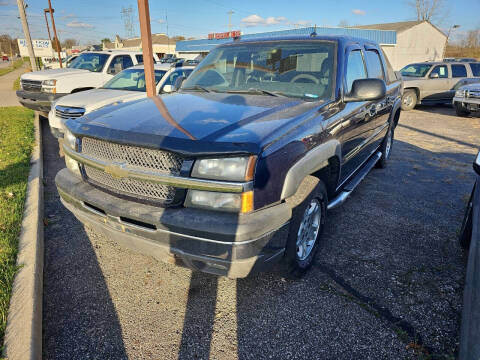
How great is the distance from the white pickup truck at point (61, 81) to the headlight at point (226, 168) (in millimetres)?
7483

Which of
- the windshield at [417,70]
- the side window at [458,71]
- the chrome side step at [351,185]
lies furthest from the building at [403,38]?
the chrome side step at [351,185]

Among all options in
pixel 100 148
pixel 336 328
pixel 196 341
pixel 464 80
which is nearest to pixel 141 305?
pixel 196 341

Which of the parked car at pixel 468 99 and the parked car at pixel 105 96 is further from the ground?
the parked car at pixel 105 96

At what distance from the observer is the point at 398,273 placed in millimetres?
2781

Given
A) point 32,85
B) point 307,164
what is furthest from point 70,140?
point 32,85

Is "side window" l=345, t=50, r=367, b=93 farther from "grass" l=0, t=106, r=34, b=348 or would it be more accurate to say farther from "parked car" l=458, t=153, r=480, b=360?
"grass" l=0, t=106, r=34, b=348

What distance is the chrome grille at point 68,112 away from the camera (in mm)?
5953

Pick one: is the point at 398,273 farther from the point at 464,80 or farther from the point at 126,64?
the point at 464,80

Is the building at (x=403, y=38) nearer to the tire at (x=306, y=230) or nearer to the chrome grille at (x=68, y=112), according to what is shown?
the chrome grille at (x=68, y=112)

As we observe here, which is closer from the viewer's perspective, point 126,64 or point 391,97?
point 391,97

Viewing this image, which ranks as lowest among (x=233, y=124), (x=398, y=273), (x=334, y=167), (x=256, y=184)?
(x=398, y=273)

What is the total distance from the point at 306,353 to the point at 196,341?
702mm

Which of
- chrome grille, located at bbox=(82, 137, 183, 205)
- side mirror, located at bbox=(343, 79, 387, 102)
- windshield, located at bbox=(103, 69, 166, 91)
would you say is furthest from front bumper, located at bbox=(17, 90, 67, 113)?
side mirror, located at bbox=(343, 79, 387, 102)

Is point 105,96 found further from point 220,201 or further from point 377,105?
point 220,201
